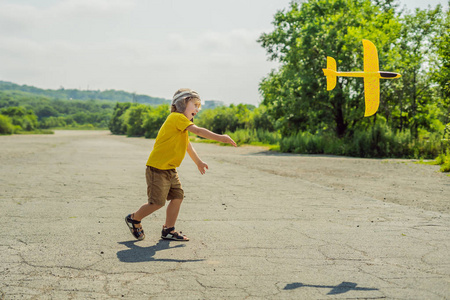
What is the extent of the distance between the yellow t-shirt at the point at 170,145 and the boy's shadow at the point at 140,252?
82cm

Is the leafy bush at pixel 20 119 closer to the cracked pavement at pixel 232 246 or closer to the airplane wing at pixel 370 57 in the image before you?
the cracked pavement at pixel 232 246

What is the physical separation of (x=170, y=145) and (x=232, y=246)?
1.26 m

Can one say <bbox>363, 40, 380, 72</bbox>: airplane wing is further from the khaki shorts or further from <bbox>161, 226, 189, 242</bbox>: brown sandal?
<bbox>161, 226, 189, 242</bbox>: brown sandal

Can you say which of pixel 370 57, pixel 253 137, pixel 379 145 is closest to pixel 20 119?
pixel 253 137

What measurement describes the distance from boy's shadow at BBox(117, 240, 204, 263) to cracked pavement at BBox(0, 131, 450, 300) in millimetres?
10

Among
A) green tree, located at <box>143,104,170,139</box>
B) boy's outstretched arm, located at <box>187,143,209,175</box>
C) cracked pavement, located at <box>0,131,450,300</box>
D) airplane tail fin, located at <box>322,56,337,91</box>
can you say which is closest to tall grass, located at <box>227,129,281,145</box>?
cracked pavement, located at <box>0,131,450,300</box>

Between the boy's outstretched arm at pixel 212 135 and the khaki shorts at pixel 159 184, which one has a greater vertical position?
the boy's outstretched arm at pixel 212 135

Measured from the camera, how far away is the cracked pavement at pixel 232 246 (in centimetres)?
298

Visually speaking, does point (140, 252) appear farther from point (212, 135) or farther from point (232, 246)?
point (212, 135)

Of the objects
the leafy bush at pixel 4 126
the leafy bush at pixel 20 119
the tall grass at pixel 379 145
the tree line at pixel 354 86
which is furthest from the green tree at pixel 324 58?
the leafy bush at pixel 20 119

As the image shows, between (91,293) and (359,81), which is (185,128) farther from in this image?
(359,81)

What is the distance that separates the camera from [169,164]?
439 centimetres

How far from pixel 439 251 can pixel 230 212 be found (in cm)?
291

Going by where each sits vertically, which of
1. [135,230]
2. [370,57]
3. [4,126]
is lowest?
[135,230]
